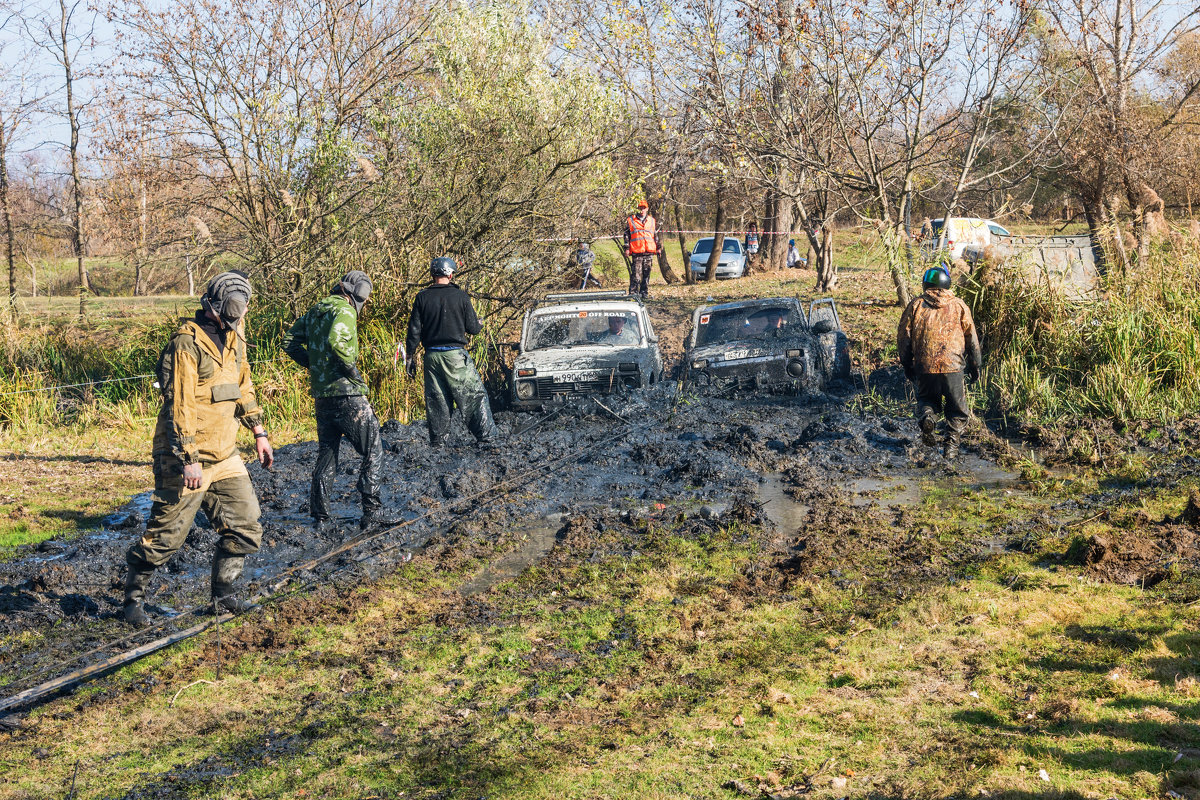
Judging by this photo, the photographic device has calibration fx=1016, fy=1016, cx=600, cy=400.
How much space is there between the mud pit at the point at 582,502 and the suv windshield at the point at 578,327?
1.04 m

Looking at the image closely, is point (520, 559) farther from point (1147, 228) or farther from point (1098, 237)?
point (1147, 228)

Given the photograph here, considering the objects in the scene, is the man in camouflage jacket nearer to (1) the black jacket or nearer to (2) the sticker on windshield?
(1) the black jacket

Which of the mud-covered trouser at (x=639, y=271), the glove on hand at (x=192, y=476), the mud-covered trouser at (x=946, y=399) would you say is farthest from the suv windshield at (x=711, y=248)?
the glove on hand at (x=192, y=476)

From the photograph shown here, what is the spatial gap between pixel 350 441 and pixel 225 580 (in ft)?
6.68

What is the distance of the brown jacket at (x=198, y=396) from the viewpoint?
566 centimetres

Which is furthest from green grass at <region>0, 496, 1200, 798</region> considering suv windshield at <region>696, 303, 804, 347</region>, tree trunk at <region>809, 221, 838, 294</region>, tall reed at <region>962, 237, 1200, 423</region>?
tree trunk at <region>809, 221, 838, 294</region>

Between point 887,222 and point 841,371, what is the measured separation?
3.53m

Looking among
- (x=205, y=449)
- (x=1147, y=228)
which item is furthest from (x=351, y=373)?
(x=1147, y=228)

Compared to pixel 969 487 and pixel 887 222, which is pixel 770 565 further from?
pixel 887 222

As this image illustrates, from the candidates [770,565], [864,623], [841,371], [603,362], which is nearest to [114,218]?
[603,362]

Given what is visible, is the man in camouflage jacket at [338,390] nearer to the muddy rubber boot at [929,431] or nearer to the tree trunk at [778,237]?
the muddy rubber boot at [929,431]

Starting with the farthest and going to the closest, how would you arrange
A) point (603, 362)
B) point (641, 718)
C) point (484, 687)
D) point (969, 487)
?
point (603, 362) → point (969, 487) → point (484, 687) → point (641, 718)

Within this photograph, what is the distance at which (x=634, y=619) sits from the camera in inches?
238

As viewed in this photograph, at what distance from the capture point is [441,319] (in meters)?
10.2
